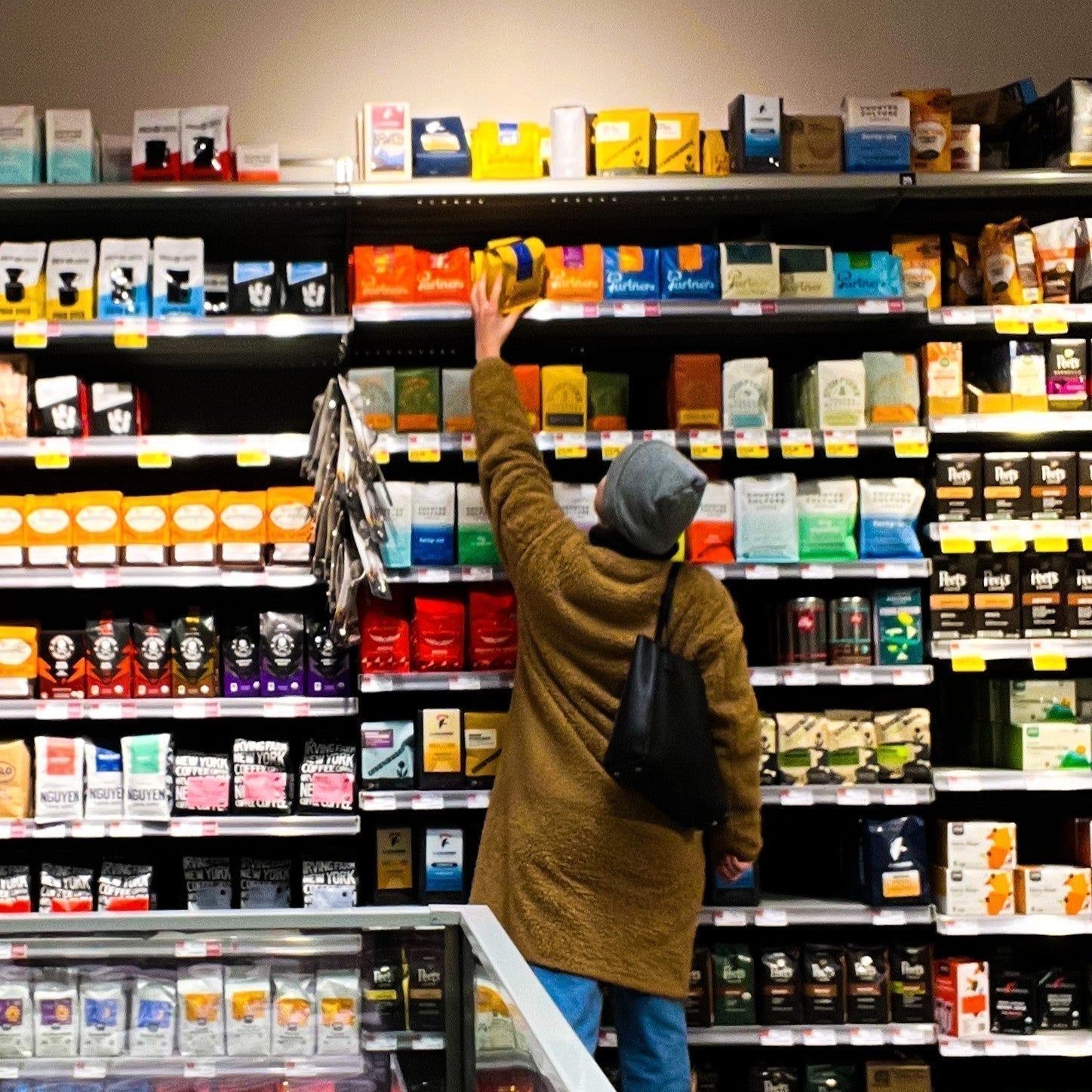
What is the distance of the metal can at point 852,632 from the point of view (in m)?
4.02

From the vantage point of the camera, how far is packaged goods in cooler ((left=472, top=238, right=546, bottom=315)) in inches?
146

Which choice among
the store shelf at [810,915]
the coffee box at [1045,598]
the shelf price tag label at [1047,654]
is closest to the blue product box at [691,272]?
the coffee box at [1045,598]

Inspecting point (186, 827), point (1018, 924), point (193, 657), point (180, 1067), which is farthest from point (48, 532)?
point (1018, 924)

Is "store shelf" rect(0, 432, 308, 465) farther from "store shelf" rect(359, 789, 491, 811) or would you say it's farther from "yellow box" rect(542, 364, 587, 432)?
"store shelf" rect(359, 789, 491, 811)

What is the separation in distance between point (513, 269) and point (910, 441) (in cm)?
127

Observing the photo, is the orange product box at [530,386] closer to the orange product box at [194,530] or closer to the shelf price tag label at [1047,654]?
the orange product box at [194,530]

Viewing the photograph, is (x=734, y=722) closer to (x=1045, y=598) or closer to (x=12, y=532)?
(x=1045, y=598)

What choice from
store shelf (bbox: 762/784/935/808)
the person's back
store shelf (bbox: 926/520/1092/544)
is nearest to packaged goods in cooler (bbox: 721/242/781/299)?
store shelf (bbox: 926/520/1092/544)

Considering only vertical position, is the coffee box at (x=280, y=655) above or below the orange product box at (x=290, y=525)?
below

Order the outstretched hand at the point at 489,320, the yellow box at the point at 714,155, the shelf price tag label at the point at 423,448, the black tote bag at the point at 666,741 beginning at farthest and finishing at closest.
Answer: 1. the yellow box at the point at 714,155
2. the shelf price tag label at the point at 423,448
3. the outstretched hand at the point at 489,320
4. the black tote bag at the point at 666,741

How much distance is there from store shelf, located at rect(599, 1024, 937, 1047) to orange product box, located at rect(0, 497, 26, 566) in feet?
7.77

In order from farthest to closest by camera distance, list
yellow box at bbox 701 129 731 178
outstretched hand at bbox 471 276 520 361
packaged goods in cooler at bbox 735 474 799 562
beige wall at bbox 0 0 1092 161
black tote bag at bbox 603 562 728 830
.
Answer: beige wall at bbox 0 0 1092 161, yellow box at bbox 701 129 731 178, packaged goods in cooler at bbox 735 474 799 562, outstretched hand at bbox 471 276 520 361, black tote bag at bbox 603 562 728 830

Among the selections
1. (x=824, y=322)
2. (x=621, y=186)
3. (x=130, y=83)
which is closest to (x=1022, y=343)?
(x=824, y=322)

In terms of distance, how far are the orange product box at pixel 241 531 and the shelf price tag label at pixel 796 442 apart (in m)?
1.52
